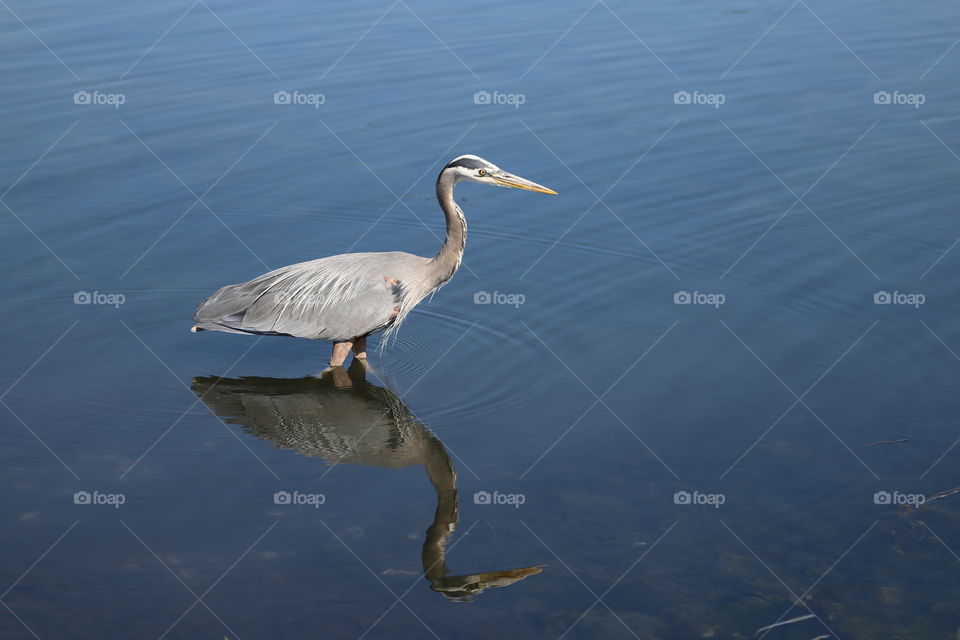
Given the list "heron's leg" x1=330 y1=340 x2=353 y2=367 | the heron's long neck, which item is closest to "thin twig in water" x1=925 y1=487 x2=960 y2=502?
the heron's long neck

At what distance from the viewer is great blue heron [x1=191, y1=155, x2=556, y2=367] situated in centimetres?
1096

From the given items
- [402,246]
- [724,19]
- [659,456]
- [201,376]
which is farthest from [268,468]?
[724,19]

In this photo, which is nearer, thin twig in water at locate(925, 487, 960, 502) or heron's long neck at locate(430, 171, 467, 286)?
thin twig in water at locate(925, 487, 960, 502)

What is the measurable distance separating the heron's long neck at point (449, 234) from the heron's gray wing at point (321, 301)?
229 millimetres

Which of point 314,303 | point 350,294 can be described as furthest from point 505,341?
point 314,303

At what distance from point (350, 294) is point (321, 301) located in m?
0.29

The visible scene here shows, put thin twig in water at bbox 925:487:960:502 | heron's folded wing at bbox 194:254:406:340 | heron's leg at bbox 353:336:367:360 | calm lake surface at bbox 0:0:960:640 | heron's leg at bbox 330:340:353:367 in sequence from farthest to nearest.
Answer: heron's leg at bbox 353:336:367:360 < heron's leg at bbox 330:340:353:367 < heron's folded wing at bbox 194:254:406:340 < thin twig in water at bbox 925:487:960:502 < calm lake surface at bbox 0:0:960:640

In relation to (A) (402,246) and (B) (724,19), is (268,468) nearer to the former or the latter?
(A) (402,246)

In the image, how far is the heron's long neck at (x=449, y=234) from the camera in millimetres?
11094

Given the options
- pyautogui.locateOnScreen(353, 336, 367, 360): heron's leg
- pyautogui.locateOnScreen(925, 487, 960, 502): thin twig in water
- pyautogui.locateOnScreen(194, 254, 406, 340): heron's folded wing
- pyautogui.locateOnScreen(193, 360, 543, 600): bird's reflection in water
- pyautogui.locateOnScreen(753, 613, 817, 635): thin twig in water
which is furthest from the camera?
pyautogui.locateOnScreen(353, 336, 367, 360): heron's leg

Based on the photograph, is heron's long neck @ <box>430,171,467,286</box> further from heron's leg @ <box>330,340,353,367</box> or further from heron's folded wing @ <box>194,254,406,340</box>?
heron's leg @ <box>330,340,353,367</box>

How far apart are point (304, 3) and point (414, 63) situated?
4.32 m

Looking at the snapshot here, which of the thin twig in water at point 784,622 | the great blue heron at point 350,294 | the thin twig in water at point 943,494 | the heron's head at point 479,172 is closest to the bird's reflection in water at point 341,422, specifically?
the great blue heron at point 350,294

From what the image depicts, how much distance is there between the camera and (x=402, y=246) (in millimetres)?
13414
